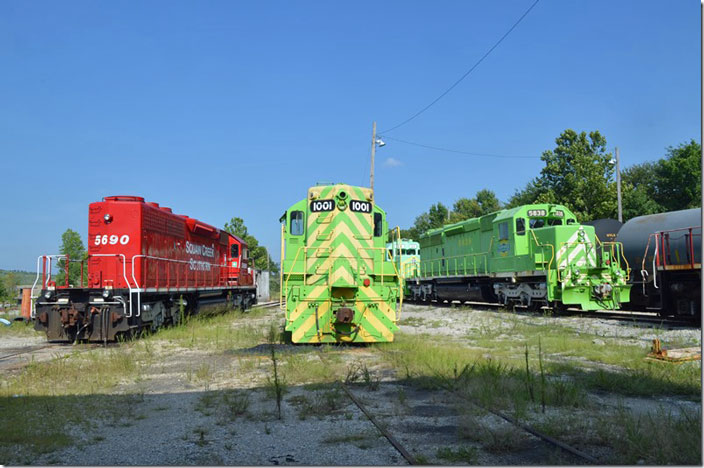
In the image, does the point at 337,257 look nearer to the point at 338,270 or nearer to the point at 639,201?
the point at 338,270

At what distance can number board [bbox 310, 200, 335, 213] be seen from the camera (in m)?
11.7

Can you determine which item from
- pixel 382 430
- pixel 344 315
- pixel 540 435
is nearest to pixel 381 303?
pixel 344 315

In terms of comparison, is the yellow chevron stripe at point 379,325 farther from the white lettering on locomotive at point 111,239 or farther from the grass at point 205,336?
the white lettering on locomotive at point 111,239

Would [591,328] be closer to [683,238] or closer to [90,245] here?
[683,238]

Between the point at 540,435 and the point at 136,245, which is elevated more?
the point at 136,245

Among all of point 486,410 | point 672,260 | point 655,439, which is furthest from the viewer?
point 672,260

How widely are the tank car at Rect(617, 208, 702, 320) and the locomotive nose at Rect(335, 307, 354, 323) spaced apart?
878 cm

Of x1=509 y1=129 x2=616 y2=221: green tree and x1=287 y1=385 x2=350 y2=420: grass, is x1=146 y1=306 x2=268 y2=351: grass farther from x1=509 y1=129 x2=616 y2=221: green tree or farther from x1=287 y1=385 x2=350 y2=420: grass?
x1=509 y1=129 x2=616 y2=221: green tree

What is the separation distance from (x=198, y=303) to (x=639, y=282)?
13786 mm

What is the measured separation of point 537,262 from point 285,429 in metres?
14.2


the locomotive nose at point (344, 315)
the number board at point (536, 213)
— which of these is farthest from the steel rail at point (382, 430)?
the number board at point (536, 213)

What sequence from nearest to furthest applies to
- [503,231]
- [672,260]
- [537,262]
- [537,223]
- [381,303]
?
1. [381,303]
2. [672,260]
3. [537,262]
4. [537,223]
5. [503,231]

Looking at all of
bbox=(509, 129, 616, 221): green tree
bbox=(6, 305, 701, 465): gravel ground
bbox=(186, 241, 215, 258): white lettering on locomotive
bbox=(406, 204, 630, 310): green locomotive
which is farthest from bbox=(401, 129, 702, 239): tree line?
bbox=(6, 305, 701, 465): gravel ground

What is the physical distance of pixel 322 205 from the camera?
38.4 ft
